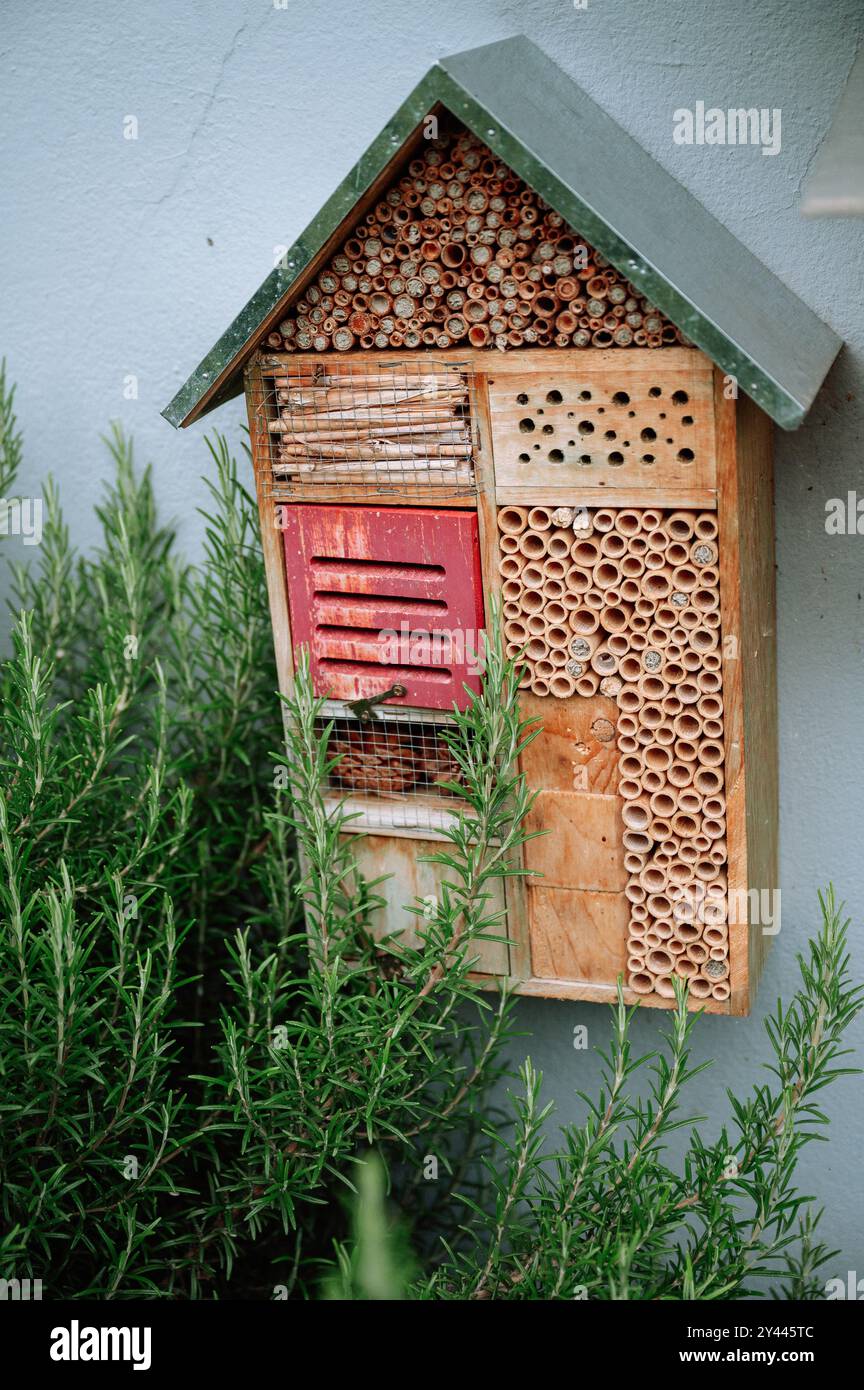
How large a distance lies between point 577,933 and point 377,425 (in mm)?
660

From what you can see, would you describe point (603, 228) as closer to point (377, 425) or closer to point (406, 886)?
point (377, 425)

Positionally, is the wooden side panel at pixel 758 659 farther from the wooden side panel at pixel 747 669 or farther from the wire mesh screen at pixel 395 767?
the wire mesh screen at pixel 395 767

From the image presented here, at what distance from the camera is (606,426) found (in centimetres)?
144

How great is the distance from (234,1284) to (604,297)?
1308 millimetres

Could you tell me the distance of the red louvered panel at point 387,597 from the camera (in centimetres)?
153

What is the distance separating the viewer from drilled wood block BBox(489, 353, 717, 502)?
1396 mm

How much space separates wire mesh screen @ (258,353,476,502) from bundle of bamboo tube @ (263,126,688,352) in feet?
0.13

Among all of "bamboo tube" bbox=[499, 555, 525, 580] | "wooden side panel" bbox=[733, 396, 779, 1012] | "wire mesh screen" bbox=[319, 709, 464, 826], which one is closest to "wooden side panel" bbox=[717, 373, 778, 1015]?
"wooden side panel" bbox=[733, 396, 779, 1012]

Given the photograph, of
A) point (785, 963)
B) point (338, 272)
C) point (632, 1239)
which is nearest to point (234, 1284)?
point (632, 1239)

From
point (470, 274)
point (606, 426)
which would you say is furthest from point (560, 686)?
point (470, 274)

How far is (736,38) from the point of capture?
1.59m

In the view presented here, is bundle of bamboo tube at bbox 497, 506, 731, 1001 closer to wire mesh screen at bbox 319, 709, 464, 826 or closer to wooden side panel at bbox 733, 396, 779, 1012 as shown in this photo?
wooden side panel at bbox 733, 396, 779, 1012

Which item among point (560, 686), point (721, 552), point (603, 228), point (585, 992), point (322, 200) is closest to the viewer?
point (603, 228)
